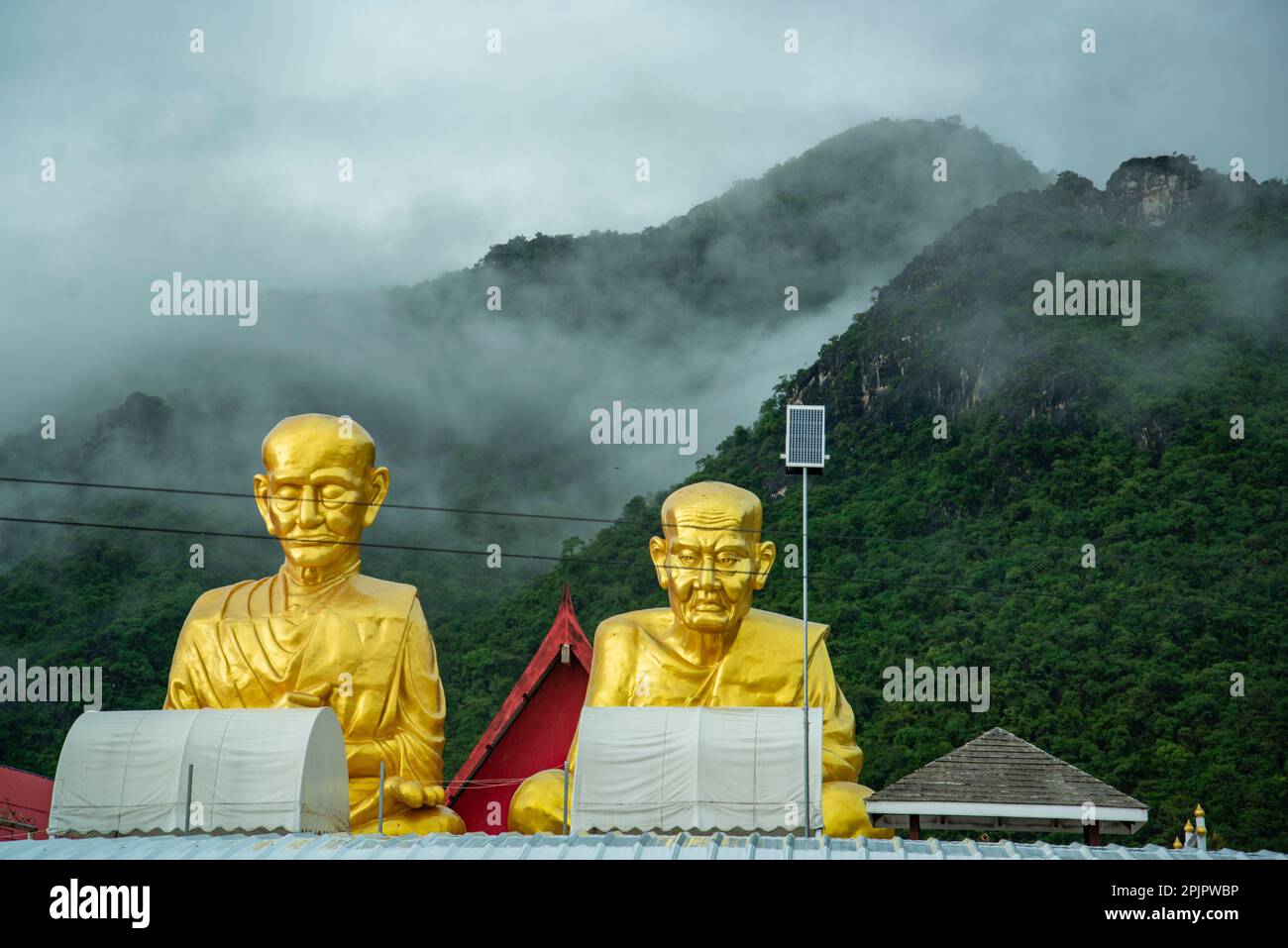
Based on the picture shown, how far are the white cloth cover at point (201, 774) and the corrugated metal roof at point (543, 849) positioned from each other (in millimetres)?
2788

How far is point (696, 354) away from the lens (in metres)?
48.7

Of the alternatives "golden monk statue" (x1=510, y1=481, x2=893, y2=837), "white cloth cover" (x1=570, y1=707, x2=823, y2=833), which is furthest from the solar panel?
"white cloth cover" (x1=570, y1=707, x2=823, y2=833)

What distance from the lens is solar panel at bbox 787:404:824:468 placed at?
1496 cm

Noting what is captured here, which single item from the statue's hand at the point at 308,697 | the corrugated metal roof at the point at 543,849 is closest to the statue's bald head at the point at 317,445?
the statue's hand at the point at 308,697

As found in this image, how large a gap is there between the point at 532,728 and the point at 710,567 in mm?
3724

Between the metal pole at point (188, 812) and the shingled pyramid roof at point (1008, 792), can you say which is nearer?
the metal pole at point (188, 812)

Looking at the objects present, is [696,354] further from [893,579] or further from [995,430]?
[893,579]

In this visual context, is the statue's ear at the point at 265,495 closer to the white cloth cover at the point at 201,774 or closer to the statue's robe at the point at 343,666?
the statue's robe at the point at 343,666

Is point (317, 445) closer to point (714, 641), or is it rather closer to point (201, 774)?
point (201, 774)

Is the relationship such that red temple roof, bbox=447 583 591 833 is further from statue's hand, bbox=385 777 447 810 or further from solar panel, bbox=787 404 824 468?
solar panel, bbox=787 404 824 468

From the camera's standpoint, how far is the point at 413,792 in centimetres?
1480

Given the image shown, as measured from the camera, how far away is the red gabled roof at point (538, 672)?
59.5 ft

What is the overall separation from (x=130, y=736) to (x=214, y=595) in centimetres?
298
